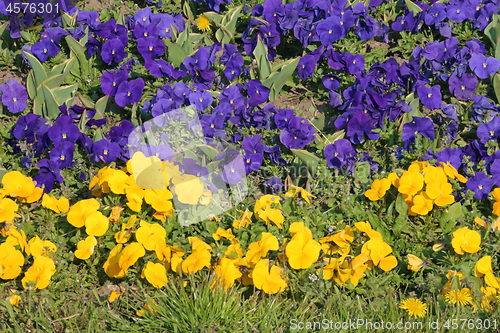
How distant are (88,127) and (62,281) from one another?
1.09 m

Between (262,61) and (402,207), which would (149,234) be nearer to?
(402,207)

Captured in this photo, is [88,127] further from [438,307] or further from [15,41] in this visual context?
[438,307]

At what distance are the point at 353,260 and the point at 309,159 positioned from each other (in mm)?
772

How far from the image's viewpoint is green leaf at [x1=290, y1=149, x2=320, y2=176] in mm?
2691

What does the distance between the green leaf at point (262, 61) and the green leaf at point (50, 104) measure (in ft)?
4.47

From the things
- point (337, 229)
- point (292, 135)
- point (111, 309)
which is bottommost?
point (111, 309)

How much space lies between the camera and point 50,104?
2.96m

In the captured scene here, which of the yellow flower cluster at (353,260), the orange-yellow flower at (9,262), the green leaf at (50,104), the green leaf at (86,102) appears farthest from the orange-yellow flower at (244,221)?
the green leaf at (50,104)

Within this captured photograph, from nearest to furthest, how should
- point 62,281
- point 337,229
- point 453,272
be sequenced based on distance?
1. point 453,272
2. point 62,281
3. point 337,229

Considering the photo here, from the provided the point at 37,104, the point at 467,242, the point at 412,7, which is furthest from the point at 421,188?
the point at 37,104

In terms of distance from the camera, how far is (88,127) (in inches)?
116

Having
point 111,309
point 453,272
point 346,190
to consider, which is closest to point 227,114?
point 346,190

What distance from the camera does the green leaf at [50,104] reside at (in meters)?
2.92

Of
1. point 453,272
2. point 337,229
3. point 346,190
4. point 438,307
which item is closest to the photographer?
point 438,307
